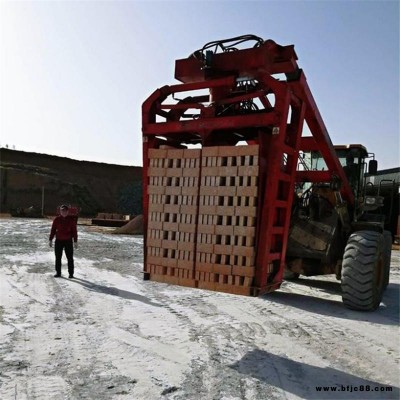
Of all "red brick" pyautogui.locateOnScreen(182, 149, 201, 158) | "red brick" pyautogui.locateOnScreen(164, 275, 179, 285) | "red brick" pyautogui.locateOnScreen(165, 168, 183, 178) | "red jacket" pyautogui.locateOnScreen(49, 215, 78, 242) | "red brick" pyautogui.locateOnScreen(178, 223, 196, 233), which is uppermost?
"red brick" pyautogui.locateOnScreen(182, 149, 201, 158)

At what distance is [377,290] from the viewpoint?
6.32 m

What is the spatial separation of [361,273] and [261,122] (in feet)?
10.2

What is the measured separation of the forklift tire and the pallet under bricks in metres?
2.53

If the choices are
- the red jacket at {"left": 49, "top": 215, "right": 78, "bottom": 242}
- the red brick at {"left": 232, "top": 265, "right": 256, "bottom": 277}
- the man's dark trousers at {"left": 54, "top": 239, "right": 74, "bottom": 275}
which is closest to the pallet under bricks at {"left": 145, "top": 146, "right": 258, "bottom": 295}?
the red brick at {"left": 232, "top": 265, "right": 256, "bottom": 277}

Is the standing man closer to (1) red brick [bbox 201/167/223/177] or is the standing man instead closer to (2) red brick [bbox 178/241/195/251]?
(2) red brick [bbox 178/241/195/251]

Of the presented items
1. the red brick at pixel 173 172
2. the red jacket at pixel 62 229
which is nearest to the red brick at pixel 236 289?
the red brick at pixel 173 172

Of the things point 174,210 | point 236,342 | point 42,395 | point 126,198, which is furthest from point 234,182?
point 126,198

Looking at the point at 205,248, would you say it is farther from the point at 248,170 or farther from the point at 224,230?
the point at 248,170

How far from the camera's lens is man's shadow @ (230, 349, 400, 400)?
3408 millimetres

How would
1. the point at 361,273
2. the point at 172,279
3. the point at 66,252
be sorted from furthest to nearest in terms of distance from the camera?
the point at 66,252
the point at 361,273
the point at 172,279

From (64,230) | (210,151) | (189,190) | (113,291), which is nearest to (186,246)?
(189,190)

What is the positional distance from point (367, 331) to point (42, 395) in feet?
12.7

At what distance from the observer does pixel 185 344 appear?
14.2 ft

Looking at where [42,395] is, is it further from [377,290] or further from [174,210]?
[377,290]
